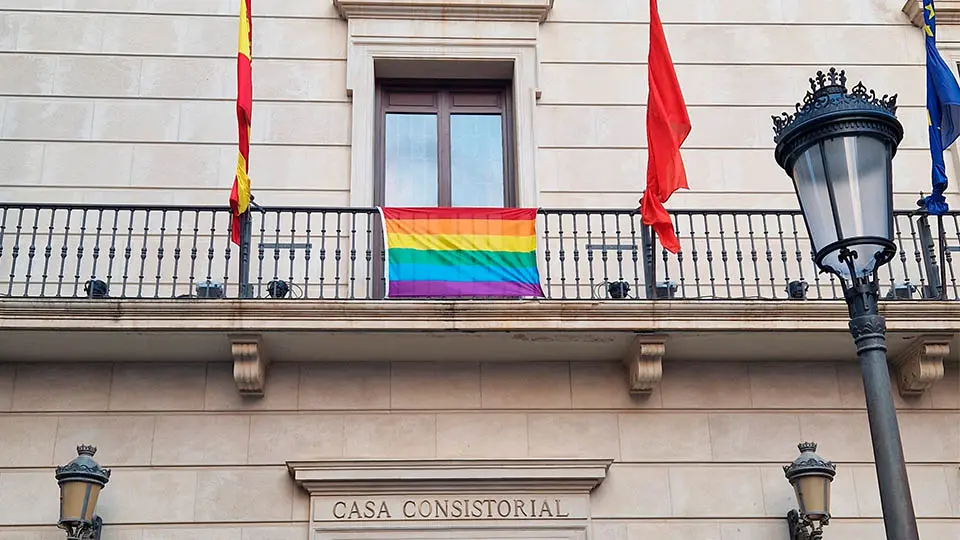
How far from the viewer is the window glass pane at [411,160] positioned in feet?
35.8

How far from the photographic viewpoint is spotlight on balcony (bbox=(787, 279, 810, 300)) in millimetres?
9539

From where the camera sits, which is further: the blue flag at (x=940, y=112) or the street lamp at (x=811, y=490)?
the blue flag at (x=940, y=112)

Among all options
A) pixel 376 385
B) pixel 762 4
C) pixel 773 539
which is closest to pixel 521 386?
pixel 376 385

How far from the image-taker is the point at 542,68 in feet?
36.4

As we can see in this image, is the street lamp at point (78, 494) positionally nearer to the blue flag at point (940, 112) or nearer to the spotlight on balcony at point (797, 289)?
the spotlight on balcony at point (797, 289)

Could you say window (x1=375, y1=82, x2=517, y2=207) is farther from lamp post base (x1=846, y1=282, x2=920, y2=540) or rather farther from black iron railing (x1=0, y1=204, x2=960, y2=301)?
lamp post base (x1=846, y1=282, x2=920, y2=540)

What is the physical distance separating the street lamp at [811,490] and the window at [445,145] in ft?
12.0

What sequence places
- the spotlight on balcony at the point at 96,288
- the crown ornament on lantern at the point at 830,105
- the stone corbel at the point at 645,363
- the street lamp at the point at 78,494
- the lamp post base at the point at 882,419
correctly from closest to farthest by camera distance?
the lamp post base at the point at 882,419
the crown ornament on lantern at the point at 830,105
the street lamp at the point at 78,494
the stone corbel at the point at 645,363
the spotlight on balcony at the point at 96,288

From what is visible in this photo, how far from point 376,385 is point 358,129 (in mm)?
2585

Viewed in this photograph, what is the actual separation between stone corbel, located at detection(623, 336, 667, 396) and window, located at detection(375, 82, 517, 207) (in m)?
2.21

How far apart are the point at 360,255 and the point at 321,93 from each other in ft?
5.88

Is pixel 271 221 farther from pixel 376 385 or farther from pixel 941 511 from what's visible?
pixel 941 511

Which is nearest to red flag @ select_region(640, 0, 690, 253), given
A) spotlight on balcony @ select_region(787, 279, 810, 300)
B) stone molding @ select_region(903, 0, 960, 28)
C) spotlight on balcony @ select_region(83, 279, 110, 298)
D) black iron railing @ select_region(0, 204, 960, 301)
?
black iron railing @ select_region(0, 204, 960, 301)

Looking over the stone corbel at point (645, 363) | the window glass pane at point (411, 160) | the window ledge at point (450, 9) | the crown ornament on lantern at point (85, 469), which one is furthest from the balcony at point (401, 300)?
the window ledge at point (450, 9)
